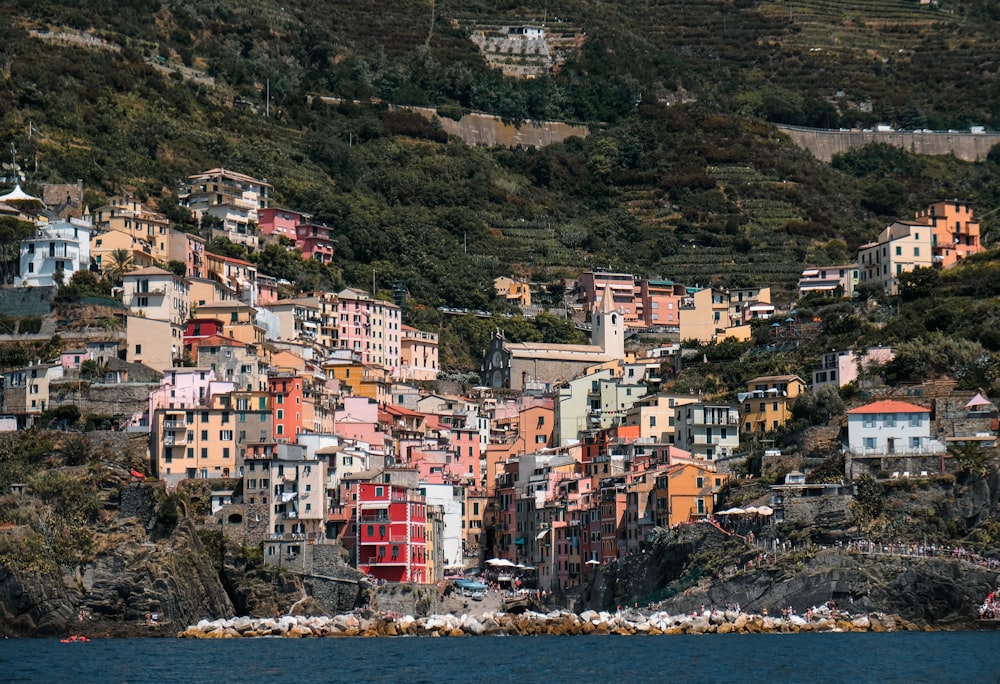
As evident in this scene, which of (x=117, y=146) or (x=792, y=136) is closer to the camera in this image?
(x=117, y=146)

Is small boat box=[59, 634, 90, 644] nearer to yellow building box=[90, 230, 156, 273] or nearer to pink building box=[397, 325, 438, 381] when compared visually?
yellow building box=[90, 230, 156, 273]

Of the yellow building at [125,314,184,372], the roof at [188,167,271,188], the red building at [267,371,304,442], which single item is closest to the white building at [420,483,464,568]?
the red building at [267,371,304,442]

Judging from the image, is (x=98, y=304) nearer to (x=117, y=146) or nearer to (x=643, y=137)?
(x=117, y=146)

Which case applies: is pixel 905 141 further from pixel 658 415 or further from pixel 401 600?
pixel 401 600

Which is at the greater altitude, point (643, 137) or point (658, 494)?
point (643, 137)

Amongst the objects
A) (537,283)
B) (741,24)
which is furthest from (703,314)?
(741,24)

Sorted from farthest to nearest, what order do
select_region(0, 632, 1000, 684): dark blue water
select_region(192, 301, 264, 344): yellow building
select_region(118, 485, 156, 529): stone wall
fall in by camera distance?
1. select_region(192, 301, 264, 344): yellow building
2. select_region(118, 485, 156, 529): stone wall
3. select_region(0, 632, 1000, 684): dark blue water
